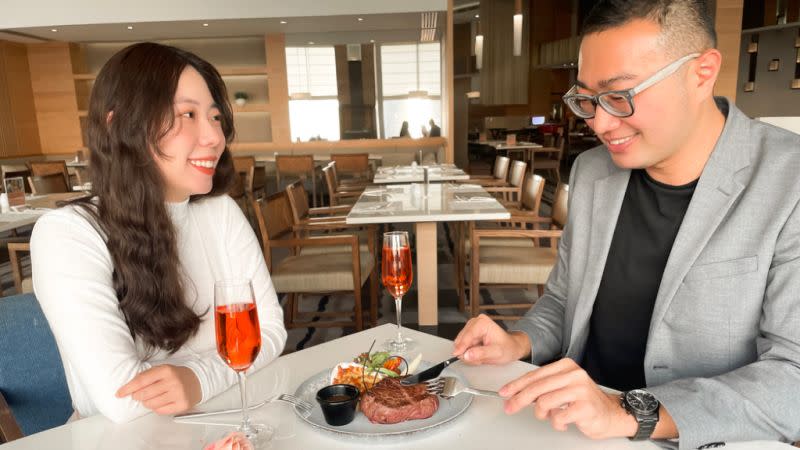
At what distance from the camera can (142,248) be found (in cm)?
124

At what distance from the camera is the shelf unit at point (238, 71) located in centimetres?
963

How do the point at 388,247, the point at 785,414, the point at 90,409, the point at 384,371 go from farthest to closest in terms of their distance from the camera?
the point at 388,247
the point at 90,409
the point at 384,371
the point at 785,414

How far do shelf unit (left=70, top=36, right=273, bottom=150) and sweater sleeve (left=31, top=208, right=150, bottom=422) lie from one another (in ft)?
28.6

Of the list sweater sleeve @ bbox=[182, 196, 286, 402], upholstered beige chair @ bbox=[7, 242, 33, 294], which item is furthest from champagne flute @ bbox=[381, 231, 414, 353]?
upholstered beige chair @ bbox=[7, 242, 33, 294]

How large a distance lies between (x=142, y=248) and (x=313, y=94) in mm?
8991

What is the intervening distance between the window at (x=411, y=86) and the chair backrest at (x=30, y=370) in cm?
870

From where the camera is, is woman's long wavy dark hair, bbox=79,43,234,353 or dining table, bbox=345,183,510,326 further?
dining table, bbox=345,183,510,326

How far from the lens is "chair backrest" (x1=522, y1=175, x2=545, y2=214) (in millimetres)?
3809

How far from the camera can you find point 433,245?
11.8 feet

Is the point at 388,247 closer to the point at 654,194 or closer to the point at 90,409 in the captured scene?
the point at 654,194

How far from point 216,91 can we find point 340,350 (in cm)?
76

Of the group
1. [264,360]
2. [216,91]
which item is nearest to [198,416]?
[264,360]

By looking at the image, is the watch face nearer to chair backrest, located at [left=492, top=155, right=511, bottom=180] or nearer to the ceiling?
chair backrest, located at [left=492, top=155, right=511, bottom=180]

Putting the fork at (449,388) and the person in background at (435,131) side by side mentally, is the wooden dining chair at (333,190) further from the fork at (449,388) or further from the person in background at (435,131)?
the fork at (449,388)
